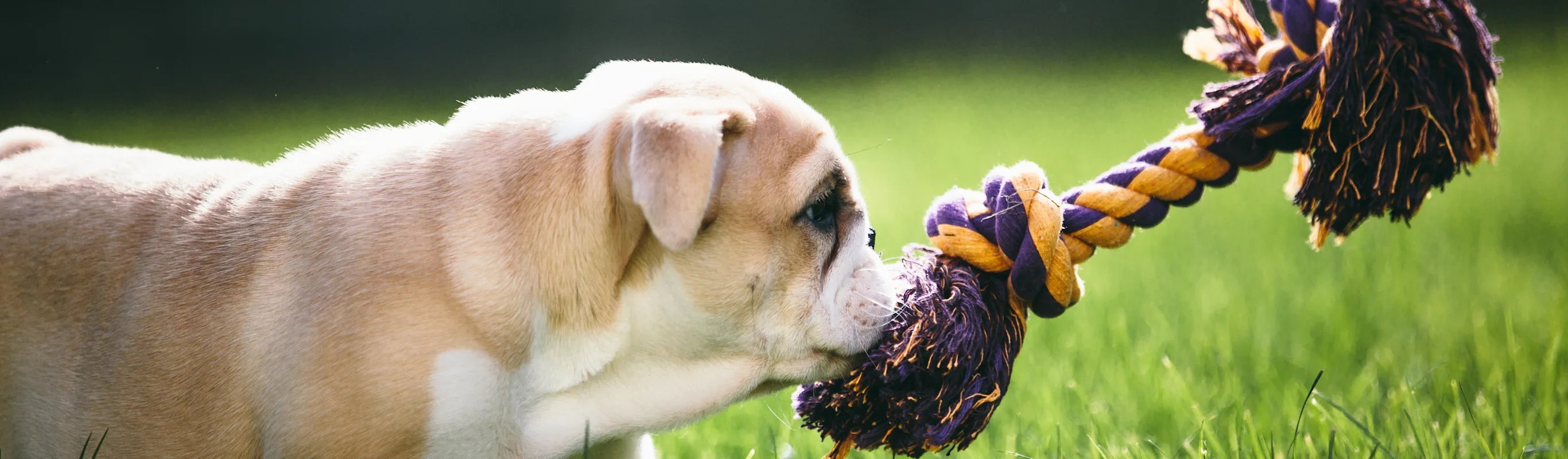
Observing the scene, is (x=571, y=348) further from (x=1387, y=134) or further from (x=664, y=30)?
(x=664, y=30)

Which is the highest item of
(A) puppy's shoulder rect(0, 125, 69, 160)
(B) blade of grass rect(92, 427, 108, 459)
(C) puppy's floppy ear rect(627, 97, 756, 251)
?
(C) puppy's floppy ear rect(627, 97, 756, 251)

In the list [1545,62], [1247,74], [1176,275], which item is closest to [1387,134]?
[1247,74]

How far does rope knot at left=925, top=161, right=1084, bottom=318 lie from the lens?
2.12 m

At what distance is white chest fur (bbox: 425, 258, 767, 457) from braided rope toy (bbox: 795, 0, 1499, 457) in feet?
1.00

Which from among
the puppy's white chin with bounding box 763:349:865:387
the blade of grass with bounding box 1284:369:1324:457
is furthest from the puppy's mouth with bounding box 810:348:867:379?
the blade of grass with bounding box 1284:369:1324:457

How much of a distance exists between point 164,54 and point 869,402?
7872 mm

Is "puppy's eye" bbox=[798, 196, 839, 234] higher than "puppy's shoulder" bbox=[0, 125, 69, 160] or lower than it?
lower

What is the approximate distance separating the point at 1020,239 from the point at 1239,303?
6.43ft

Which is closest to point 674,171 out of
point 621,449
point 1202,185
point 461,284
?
point 461,284

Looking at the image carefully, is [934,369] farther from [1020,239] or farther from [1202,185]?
[1202,185]

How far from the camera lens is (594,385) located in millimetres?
2033

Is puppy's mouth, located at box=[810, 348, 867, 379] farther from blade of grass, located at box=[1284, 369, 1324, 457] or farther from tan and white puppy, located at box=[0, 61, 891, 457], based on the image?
blade of grass, located at box=[1284, 369, 1324, 457]

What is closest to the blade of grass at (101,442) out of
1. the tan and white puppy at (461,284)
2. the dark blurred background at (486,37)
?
the tan and white puppy at (461,284)

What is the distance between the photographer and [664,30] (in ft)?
25.7
